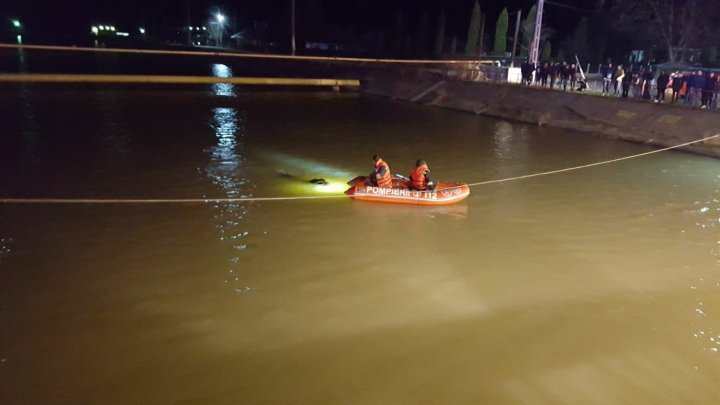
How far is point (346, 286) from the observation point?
9.59 meters

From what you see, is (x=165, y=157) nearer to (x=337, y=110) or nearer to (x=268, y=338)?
(x=268, y=338)

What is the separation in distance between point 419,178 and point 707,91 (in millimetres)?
16631

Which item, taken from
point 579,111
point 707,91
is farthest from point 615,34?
point 707,91

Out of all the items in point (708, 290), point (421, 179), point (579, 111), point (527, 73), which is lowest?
point (708, 290)

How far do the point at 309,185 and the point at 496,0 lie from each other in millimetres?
63237

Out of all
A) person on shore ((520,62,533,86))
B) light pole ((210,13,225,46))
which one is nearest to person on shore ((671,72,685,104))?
person on shore ((520,62,533,86))

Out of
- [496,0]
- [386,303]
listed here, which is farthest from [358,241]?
[496,0]

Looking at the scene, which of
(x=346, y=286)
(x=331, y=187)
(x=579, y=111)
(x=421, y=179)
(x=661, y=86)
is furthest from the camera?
(x=579, y=111)

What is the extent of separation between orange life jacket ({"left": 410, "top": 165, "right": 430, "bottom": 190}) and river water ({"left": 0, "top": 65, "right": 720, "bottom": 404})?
60 centimetres

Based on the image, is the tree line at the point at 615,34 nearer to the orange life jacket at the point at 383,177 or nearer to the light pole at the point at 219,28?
the orange life jacket at the point at 383,177

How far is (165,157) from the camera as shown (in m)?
19.3

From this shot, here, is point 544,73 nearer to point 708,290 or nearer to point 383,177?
point 383,177

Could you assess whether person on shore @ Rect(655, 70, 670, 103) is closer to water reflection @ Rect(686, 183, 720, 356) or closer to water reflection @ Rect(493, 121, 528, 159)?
water reflection @ Rect(493, 121, 528, 159)

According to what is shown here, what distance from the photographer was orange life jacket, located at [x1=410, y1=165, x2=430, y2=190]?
46.8 ft
